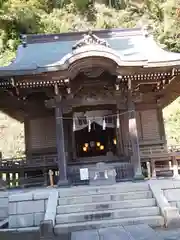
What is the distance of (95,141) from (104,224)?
292 inches

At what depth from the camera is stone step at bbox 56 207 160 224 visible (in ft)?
21.4

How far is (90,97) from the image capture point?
9.94m

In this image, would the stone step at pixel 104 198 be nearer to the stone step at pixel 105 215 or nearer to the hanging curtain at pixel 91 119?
the stone step at pixel 105 215

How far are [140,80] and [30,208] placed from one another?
5142 mm

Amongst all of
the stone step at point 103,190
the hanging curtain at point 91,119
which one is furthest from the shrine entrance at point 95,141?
the stone step at point 103,190

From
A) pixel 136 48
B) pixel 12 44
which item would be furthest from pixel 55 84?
pixel 12 44

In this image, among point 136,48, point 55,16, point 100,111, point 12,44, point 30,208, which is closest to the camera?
point 30,208

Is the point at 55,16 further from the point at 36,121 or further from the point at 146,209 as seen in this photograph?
the point at 146,209

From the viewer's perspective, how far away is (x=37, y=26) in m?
26.2

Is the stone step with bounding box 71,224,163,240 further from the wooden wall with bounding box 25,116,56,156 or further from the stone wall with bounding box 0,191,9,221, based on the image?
the wooden wall with bounding box 25,116,56,156

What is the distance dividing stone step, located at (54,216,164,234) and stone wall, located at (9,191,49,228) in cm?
106

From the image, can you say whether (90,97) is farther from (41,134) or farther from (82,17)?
(82,17)

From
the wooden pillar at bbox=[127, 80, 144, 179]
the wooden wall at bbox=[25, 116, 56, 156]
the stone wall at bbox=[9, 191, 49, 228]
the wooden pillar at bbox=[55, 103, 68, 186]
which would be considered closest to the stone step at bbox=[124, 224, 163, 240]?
the stone wall at bbox=[9, 191, 49, 228]

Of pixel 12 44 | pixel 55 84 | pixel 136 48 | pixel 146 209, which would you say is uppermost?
pixel 12 44
